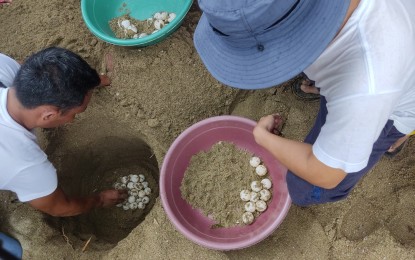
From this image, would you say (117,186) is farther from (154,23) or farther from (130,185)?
(154,23)

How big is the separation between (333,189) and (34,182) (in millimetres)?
1292

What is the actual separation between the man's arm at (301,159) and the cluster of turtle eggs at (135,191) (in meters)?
1.16

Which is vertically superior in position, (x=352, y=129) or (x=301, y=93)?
(x=352, y=129)

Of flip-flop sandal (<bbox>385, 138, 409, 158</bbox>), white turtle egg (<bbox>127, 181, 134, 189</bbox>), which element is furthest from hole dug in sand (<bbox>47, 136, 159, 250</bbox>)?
flip-flop sandal (<bbox>385, 138, 409, 158</bbox>)

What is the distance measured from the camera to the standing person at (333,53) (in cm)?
113

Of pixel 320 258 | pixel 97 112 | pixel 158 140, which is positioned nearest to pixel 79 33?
pixel 97 112

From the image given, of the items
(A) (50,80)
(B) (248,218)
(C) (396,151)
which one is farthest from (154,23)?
(C) (396,151)

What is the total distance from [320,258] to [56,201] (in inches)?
51.0

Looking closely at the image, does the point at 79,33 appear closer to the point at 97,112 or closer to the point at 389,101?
the point at 97,112

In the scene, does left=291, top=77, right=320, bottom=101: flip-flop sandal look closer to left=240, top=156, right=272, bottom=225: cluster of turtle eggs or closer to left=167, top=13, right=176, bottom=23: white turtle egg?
left=240, top=156, right=272, bottom=225: cluster of turtle eggs

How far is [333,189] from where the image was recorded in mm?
1761

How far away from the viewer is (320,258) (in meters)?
2.01

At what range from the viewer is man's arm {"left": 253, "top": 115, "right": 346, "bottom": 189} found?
1.42 meters

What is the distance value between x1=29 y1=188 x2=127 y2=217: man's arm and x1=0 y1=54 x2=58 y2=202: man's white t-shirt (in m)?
0.07
